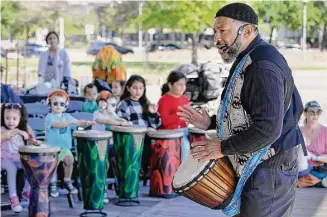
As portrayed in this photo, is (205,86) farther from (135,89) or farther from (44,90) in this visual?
(135,89)

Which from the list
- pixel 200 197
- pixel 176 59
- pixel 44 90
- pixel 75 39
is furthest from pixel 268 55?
pixel 75 39

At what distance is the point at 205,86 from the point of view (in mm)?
14086

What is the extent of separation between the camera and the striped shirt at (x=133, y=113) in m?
7.23

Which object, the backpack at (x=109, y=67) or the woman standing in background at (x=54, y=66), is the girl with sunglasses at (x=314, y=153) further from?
the backpack at (x=109, y=67)

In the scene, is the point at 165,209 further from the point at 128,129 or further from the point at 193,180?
the point at 193,180

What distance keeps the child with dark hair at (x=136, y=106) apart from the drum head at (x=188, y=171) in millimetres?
3684

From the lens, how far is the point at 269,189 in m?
3.22

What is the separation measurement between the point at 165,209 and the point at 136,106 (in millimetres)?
1125

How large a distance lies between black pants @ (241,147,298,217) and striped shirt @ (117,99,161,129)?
13.1 ft

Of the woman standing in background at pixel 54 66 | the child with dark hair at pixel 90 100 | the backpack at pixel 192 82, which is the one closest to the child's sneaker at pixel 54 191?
the child with dark hair at pixel 90 100

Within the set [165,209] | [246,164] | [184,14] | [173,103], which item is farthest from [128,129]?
[184,14]

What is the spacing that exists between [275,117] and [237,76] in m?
0.29

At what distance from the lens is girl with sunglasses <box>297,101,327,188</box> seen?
803cm

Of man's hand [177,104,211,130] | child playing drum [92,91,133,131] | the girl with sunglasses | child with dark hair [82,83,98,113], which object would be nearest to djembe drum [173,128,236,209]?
man's hand [177,104,211,130]
